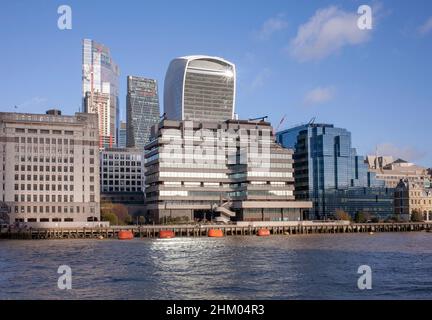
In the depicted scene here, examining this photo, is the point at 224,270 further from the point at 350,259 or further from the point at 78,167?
the point at 78,167

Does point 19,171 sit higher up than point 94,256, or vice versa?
point 19,171

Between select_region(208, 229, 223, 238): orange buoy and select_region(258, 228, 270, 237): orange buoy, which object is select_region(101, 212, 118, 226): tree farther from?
select_region(258, 228, 270, 237): orange buoy

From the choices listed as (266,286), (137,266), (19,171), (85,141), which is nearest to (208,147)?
(85,141)

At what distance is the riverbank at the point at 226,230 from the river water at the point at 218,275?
55.0 m

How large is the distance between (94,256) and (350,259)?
32.0 meters

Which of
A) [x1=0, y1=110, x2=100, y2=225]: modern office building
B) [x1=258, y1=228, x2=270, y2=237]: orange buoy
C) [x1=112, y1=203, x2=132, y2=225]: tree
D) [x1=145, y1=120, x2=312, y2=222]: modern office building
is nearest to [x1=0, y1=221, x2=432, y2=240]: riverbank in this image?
[x1=258, y1=228, x2=270, y2=237]: orange buoy

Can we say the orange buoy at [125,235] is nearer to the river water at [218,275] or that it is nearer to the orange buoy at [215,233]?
the orange buoy at [215,233]

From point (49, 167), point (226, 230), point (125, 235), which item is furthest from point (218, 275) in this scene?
point (49, 167)

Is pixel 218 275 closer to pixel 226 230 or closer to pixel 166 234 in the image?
pixel 166 234

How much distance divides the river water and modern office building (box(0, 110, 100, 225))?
269 feet

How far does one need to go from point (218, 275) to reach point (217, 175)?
126m

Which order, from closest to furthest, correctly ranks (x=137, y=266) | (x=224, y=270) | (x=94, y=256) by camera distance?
(x=224, y=270) < (x=137, y=266) < (x=94, y=256)

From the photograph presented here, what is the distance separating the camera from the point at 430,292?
49.0m

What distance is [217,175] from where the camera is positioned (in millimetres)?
185750
